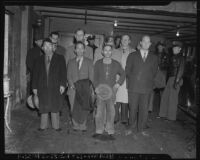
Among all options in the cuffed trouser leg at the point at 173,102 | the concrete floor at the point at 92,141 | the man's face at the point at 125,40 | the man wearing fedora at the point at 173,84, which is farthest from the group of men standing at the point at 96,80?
the cuffed trouser leg at the point at 173,102

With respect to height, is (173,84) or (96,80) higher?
(96,80)

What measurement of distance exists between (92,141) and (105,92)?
3.25 feet

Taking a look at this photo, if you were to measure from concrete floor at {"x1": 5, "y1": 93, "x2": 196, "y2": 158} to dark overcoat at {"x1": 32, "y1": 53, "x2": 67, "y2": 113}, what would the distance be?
1.98 ft

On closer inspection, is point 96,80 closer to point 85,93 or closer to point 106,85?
point 106,85

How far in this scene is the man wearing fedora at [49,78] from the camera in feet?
15.4

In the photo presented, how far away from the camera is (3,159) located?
3541 mm

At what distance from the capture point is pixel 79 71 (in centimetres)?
477

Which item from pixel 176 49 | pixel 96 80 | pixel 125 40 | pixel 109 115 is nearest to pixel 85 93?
pixel 96 80

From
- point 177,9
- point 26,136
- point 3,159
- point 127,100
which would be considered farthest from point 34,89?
point 177,9

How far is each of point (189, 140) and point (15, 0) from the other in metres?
4.22

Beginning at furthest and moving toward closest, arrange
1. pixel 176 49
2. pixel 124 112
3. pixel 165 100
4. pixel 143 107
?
pixel 165 100 → pixel 176 49 → pixel 124 112 → pixel 143 107

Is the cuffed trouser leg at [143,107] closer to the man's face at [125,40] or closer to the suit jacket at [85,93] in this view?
the suit jacket at [85,93]

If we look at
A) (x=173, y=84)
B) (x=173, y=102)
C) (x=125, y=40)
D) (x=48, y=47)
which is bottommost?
(x=173, y=102)

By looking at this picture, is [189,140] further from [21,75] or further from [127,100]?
[21,75]
